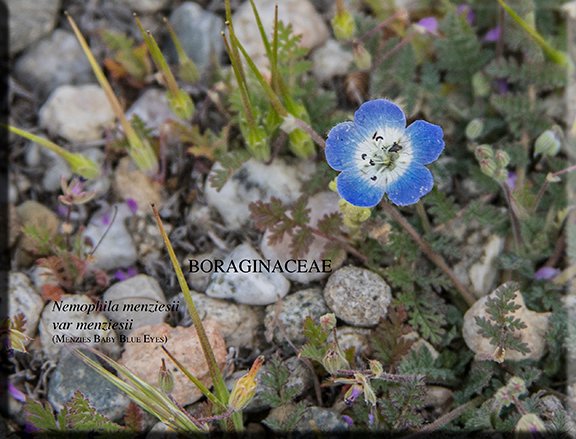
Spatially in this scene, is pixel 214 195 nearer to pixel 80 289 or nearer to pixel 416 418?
pixel 80 289

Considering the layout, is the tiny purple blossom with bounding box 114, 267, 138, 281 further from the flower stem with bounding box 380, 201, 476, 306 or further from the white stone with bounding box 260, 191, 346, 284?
the flower stem with bounding box 380, 201, 476, 306

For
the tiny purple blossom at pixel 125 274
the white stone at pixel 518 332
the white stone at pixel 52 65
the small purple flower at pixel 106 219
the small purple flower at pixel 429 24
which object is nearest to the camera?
the white stone at pixel 518 332

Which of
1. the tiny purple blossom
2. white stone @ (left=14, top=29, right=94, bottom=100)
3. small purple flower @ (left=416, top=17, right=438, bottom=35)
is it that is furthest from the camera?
white stone @ (left=14, top=29, right=94, bottom=100)

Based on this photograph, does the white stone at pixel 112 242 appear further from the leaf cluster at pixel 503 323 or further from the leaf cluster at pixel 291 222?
the leaf cluster at pixel 503 323

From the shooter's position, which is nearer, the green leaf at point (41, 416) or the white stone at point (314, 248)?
the green leaf at point (41, 416)

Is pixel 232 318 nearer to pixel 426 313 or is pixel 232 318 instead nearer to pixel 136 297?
pixel 136 297

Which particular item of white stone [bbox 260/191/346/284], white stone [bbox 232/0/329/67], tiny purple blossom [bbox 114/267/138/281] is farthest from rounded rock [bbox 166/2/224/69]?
tiny purple blossom [bbox 114/267/138/281]

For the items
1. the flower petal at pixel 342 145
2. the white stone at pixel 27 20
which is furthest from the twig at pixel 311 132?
the white stone at pixel 27 20
